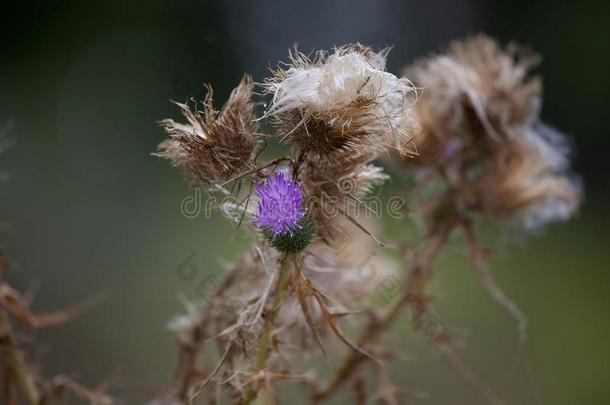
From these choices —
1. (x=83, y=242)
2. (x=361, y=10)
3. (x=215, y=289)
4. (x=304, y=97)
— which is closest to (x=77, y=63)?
(x=83, y=242)

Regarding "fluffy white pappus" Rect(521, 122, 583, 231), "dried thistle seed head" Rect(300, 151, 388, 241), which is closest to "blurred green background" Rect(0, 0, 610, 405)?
"fluffy white pappus" Rect(521, 122, 583, 231)

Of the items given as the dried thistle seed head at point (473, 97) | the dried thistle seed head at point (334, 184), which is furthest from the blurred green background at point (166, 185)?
the dried thistle seed head at point (334, 184)

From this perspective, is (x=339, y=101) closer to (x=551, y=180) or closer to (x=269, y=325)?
(x=269, y=325)

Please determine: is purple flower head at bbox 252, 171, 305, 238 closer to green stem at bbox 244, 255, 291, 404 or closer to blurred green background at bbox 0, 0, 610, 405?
green stem at bbox 244, 255, 291, 404

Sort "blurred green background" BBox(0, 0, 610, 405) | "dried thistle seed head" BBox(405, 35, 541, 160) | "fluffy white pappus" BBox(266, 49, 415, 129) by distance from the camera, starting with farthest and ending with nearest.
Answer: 1. "blurred green background" BBox(0, 0, 610, 405)
2. "dried thistle seed head" BBox(405, 35, 541, 160)
3. "fluffy white pappus" BBox(266, 49, 415, 129)

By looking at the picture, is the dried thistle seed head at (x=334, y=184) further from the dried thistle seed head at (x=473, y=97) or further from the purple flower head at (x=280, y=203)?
the dried thistle seed head at (x=473, y=97)

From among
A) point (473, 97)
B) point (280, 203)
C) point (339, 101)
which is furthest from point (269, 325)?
point (473, 97)

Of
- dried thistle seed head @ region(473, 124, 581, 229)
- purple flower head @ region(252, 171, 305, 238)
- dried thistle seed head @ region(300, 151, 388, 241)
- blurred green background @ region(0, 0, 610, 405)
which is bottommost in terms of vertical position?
purple flower head @ region(252, 171, 305, 238)
